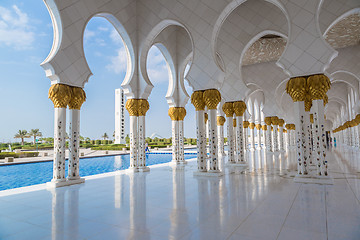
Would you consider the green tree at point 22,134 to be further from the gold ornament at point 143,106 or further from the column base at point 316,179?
the column base at point 316,179

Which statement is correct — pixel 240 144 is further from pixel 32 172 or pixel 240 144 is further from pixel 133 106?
pixel 32 172

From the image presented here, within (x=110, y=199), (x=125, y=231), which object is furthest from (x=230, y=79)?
(x=125, y=231)

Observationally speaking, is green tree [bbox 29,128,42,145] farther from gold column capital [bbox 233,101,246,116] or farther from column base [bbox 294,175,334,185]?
column base [bbox 294,175,334,185]

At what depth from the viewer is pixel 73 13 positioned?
5129 millimetres

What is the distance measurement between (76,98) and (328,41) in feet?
35.7

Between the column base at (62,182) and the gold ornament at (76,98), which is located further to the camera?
the gold ornament at (76,98)

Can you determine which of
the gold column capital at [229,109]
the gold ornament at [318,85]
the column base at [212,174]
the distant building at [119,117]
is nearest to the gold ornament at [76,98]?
the column base at [212,174]

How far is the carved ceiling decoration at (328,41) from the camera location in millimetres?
8547

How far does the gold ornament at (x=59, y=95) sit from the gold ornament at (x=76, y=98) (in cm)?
16

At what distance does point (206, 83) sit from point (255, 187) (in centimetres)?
291

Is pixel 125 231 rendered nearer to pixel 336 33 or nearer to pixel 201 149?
pixel 201 149

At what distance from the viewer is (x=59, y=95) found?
4.89m

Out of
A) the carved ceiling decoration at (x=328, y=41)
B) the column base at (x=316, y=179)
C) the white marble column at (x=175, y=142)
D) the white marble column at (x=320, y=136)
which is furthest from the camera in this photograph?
the white marble column at (x=175, y=142)

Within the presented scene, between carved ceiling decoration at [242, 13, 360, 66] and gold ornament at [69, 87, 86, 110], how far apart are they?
8.00 meters
